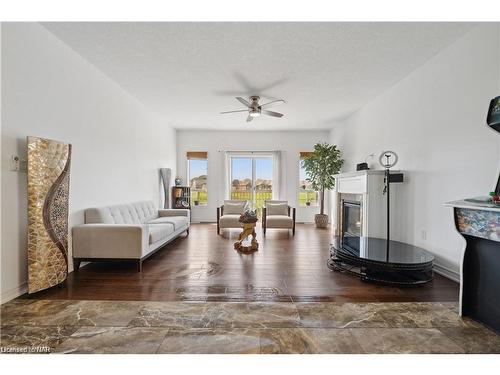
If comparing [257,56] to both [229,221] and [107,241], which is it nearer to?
[107,241]

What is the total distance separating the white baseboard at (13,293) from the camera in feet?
7.29

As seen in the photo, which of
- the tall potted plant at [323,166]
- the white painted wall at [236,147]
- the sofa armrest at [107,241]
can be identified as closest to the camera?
the sofa armrest at [107,241]

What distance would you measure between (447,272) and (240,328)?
2586 millimetres

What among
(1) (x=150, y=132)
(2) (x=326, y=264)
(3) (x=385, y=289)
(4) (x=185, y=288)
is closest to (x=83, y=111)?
(1) (x=150, y=132)

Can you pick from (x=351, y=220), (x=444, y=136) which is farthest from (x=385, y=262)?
(x=351, y=220)

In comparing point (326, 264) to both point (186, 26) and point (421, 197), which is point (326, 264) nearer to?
point (421, 197)

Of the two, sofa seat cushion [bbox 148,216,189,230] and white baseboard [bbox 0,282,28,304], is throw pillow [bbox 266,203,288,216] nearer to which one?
sofa seat cushion [bbox 148,216,189,230]

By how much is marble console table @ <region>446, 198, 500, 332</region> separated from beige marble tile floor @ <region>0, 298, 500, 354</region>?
0.13 m

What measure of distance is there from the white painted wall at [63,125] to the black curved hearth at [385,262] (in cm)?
343

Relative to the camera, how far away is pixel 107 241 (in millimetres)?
3074

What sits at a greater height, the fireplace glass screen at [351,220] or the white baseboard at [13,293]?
the fireplace glass screen at [351,220]

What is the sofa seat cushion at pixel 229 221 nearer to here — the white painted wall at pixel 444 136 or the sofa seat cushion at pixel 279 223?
the sofa seat cushion at pixel 279 223

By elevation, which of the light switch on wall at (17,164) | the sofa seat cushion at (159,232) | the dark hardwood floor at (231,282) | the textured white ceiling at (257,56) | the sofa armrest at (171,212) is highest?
the textured white ceiling at (257,56)

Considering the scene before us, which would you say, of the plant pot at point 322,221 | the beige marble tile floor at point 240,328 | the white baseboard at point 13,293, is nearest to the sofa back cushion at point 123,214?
the white baseboard at point 13,293
